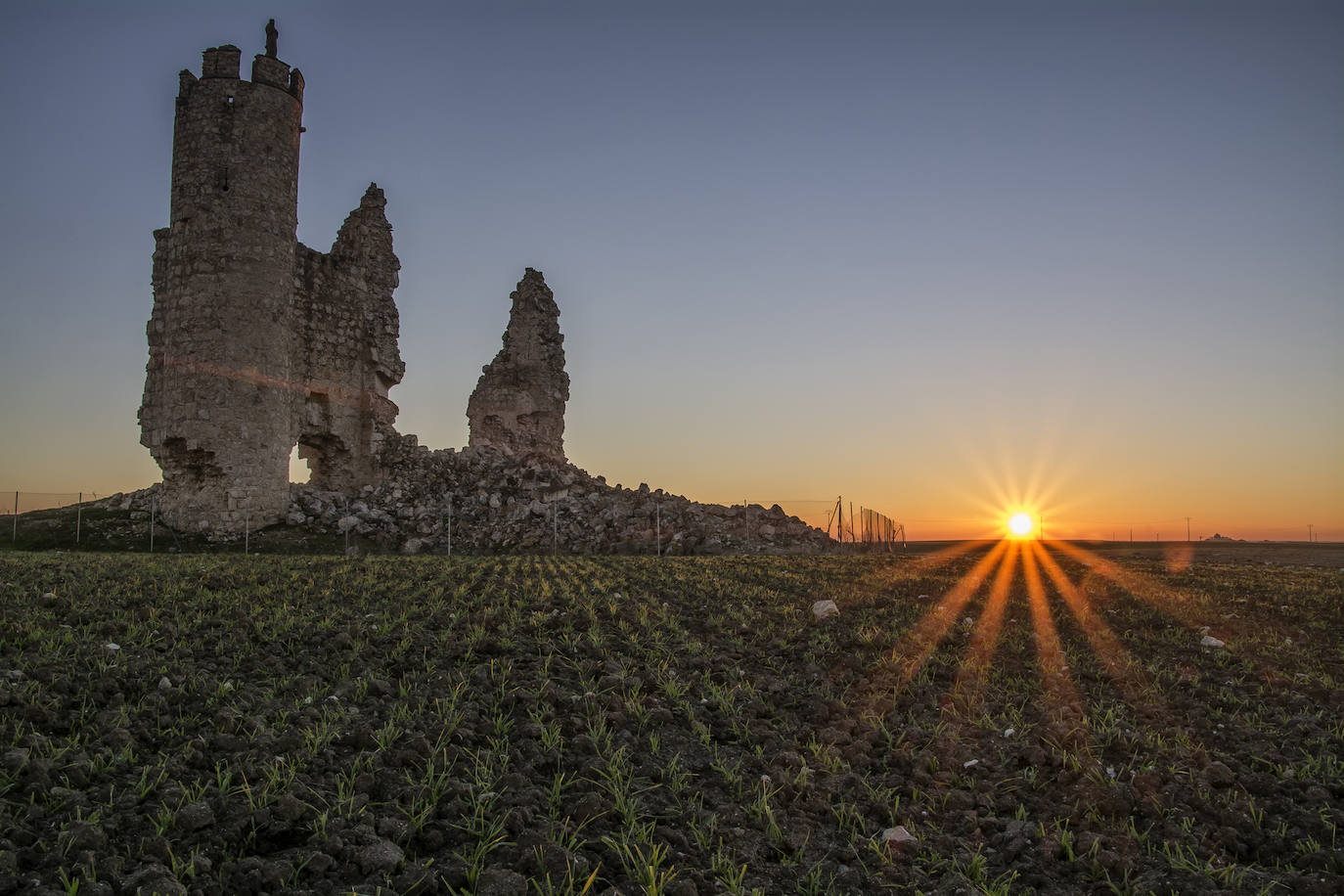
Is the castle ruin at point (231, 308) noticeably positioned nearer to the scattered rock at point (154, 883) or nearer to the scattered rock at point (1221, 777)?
the scattered rock at point (154, 883)

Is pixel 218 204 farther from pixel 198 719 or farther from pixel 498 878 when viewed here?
pixel 498 878

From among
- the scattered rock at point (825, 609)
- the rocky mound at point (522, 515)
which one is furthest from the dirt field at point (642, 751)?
the rocky mound at point (522, 515)

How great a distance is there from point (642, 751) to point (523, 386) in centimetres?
2910

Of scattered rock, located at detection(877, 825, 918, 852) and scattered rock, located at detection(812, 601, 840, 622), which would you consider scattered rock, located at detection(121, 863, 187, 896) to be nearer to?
scattered rock, located at detection(877, 825, 918, 852)

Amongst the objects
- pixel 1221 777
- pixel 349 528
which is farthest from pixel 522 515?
pixel 1221 777

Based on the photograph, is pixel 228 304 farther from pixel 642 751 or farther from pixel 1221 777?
pixel 1221 777

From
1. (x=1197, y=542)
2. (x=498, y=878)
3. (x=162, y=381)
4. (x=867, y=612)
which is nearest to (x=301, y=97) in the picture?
(x=162, y=381)

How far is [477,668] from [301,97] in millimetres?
22179

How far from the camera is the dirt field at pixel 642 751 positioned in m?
3.42

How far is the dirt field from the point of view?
134 inches

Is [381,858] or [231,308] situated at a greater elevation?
[231,308]

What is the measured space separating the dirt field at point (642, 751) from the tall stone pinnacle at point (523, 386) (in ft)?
78.7

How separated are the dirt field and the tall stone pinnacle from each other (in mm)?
23975

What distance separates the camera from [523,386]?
33.0m
